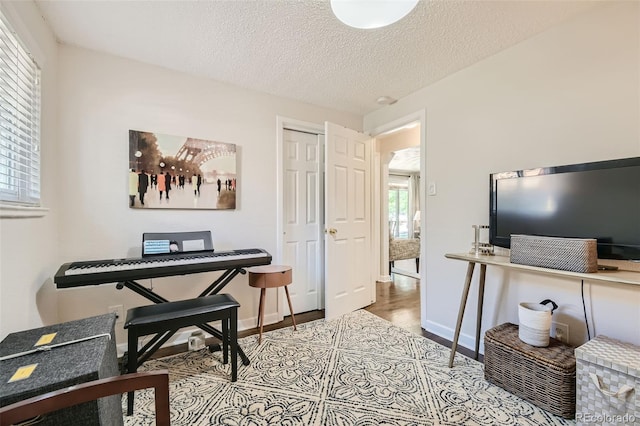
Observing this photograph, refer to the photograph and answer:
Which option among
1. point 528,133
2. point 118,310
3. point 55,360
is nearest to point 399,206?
point 528,133

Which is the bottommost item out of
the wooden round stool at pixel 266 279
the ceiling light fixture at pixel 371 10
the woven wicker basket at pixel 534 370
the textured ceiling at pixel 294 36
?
the woven wicker basket at pixel 534 370

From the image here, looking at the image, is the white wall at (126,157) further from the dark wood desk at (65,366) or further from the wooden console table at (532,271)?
the wooden console table at (532,271)

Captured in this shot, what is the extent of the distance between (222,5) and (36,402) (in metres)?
1.95

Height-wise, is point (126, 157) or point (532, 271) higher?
point (126, 157)

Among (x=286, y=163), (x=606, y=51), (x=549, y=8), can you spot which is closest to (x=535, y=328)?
(x=606, y=51)

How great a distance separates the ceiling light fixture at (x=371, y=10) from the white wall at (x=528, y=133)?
4.26 ft

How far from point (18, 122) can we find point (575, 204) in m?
3.17

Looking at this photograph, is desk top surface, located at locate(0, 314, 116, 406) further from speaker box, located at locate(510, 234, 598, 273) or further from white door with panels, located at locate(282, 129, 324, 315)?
speaker box, located at locate(510, 234, 598, 273)

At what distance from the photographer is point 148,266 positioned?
181 centimetres

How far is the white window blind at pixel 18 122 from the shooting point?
131 centimetres

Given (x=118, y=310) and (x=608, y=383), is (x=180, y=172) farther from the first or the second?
(x=608, y=383)

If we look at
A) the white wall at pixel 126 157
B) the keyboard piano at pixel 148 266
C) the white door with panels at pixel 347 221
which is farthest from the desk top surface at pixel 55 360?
the white door with panels at pixel 347 221

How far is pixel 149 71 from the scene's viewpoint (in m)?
2.29

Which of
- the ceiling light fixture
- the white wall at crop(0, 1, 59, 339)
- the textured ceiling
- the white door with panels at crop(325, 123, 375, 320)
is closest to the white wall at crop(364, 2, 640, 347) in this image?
the textured ceiling
